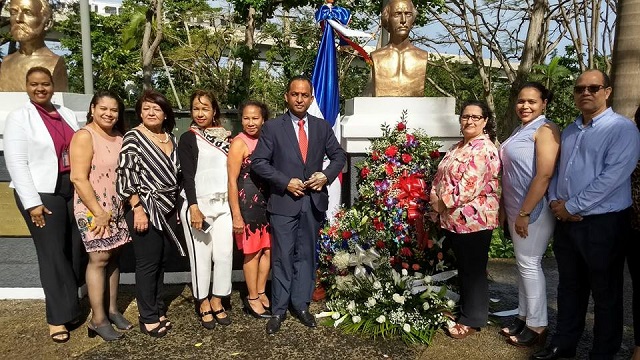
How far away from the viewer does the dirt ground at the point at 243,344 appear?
10.4 feet

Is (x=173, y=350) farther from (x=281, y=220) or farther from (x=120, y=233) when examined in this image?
(x=281, y=220)

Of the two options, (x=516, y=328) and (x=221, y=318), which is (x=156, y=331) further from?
(x=516, y=328)

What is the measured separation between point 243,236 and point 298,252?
411mm

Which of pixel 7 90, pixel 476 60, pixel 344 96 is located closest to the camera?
pixel 7 90

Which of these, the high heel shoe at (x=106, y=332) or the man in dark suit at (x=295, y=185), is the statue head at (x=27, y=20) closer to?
the man in dark suit at (x=295, y=185)

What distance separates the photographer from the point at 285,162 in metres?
3.37

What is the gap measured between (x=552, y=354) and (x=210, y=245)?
2.33 m

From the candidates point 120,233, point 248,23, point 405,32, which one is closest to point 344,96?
point 248,23

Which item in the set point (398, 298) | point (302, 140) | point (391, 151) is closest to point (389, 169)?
point (391, 151)

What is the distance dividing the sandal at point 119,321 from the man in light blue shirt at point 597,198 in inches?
116

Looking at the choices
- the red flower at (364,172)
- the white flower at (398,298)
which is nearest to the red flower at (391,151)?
the red flower at (364,172)

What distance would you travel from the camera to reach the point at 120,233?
330cm

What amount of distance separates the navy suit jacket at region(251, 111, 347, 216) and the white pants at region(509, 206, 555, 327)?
1.30m

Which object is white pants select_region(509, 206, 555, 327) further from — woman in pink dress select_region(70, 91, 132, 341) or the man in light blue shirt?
woman in pink dress select_region(70, 91, 132, 341)
